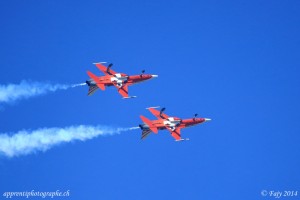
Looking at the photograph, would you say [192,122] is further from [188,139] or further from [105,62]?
[105,62]

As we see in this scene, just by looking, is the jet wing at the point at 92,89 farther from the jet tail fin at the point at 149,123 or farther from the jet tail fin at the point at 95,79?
the jet tail fin at the point at 149,123

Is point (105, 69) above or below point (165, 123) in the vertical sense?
above

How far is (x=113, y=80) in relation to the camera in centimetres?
14988

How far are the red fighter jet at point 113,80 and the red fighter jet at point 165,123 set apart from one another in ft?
18.4

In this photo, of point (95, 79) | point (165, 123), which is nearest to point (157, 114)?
point (165, 123)

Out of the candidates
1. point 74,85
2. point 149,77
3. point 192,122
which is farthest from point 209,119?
point 74,85

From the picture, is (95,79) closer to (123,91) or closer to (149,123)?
(123,91)

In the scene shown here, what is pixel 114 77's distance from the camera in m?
150

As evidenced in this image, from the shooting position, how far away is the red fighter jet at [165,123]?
145375 mm

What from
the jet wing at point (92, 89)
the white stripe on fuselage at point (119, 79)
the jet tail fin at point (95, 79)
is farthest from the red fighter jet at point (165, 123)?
the jet wing at point (92, 89)

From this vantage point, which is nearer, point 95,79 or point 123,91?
point 95,79

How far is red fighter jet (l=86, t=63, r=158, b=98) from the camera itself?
148 metres

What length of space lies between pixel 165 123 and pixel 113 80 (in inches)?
442

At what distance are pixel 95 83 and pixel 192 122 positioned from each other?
56.3 ft
